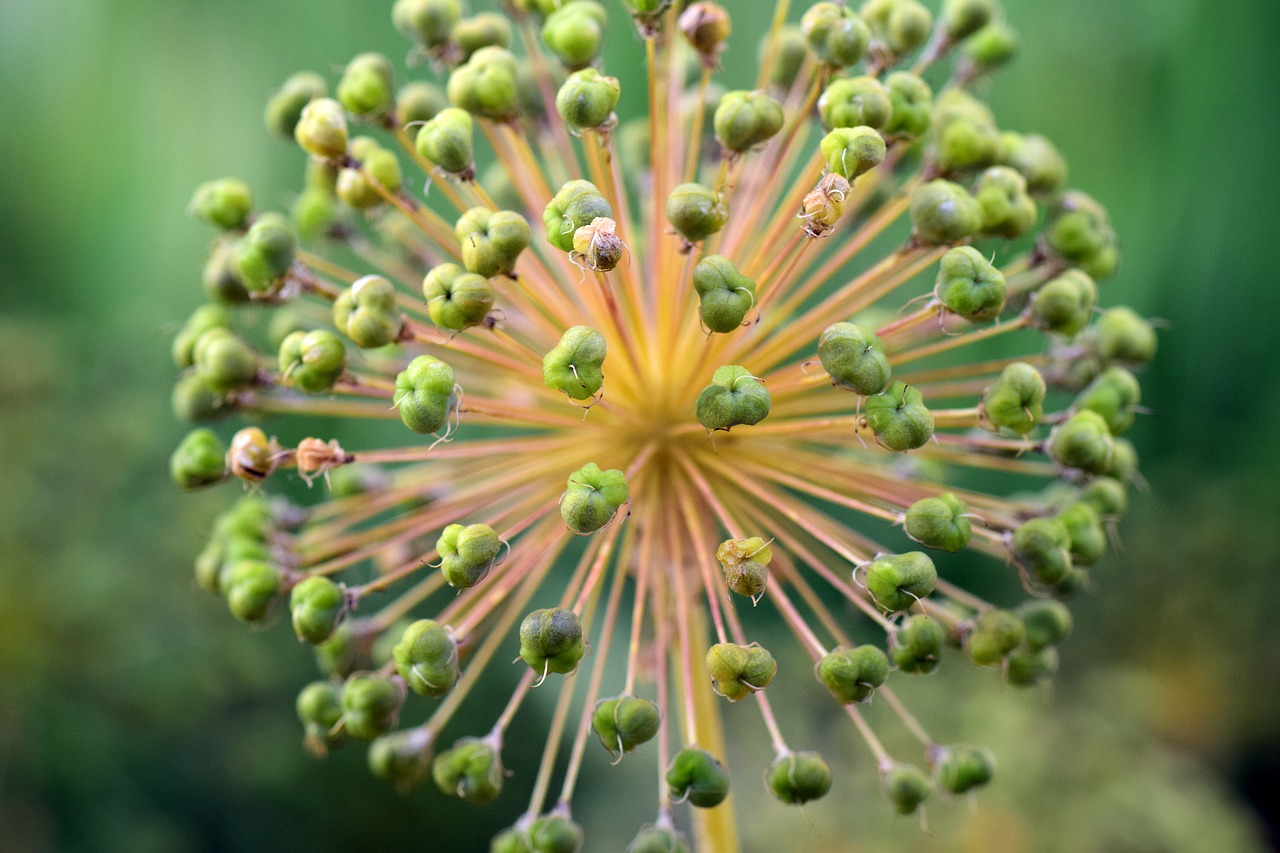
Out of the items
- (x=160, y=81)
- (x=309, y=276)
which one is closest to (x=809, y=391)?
(x=309, y=276)

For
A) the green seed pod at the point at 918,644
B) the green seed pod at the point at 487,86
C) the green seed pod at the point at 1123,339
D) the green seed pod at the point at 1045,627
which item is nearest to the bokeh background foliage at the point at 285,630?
the green seed pod at the point at 1045,627

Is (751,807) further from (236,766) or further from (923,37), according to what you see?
(923,37)

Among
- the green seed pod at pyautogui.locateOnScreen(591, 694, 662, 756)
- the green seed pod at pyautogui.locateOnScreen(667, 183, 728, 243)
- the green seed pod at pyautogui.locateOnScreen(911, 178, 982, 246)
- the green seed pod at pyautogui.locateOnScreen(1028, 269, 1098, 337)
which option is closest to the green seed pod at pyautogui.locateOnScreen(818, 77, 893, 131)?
the green seed pod at pyautogui.locateOnScreen(911, 178, 982, 246)

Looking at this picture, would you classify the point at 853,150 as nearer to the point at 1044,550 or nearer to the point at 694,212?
the point at 694,212

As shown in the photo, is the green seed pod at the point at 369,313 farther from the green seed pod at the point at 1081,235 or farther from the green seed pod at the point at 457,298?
the green seed pod at the point at 1081,235

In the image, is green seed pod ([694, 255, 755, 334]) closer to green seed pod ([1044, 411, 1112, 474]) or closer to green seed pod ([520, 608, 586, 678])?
green seed pod ([520, 608, 586, 678])

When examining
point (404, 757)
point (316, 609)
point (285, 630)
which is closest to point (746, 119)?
point (316, 609)
